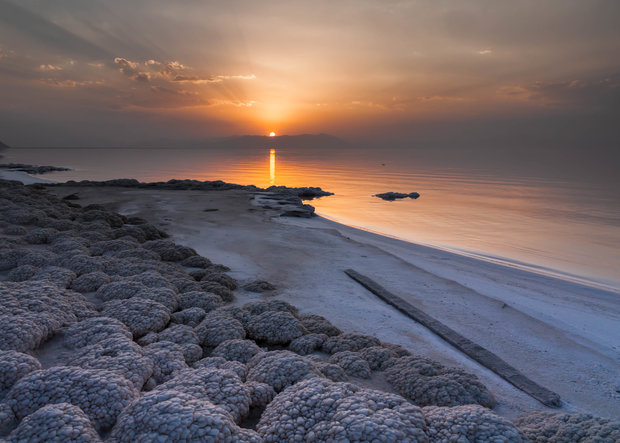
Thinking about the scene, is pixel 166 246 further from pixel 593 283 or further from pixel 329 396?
pixel 593 283

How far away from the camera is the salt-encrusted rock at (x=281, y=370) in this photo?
138 inches

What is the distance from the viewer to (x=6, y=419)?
8.55 ft

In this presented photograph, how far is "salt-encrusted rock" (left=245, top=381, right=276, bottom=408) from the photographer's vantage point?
10.5 ft

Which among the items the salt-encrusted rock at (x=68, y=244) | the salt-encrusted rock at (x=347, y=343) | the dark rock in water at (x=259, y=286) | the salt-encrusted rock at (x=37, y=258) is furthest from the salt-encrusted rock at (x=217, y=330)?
the salt-encrusted rock at (x=68, y=244)

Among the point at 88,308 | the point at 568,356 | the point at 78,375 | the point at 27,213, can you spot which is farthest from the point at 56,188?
the point at 568,356

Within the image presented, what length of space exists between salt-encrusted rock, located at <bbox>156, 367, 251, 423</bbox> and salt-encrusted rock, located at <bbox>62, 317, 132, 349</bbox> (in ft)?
3.89

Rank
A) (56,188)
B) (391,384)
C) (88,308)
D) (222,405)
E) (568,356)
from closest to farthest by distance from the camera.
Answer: (222,405) → (391,384) → (88,308) → (568,356) → (56,188)

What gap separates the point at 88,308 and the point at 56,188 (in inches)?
1053

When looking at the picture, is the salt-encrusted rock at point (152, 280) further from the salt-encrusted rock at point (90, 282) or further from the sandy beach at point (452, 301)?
the sandy beach at point (452, 301)

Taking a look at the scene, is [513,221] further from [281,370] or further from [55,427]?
[55,427]

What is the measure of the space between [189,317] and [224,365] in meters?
1.54

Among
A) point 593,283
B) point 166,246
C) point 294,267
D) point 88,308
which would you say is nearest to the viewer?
point 88,308

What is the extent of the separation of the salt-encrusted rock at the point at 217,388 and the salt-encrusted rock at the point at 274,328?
154 centimetres

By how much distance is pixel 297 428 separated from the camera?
8.83ft
